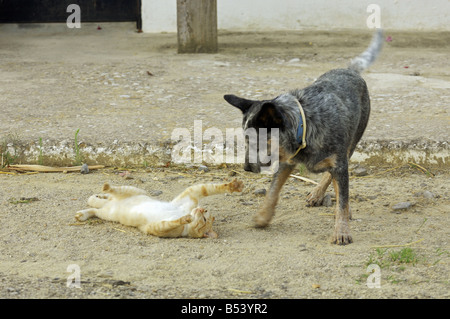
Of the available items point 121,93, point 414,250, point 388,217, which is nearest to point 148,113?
point 121,93

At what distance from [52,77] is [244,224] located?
13.8 ft

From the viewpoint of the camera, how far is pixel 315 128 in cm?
417

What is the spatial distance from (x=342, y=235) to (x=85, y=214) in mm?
1803

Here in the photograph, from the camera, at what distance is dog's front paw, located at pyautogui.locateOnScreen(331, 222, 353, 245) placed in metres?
4.13

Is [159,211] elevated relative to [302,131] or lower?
lower

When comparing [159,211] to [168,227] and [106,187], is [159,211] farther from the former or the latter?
[106,187]

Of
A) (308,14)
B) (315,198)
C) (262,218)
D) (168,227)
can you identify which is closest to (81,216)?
(168,227)

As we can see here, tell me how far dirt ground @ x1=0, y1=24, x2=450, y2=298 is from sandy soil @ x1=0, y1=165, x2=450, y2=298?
0.04ft

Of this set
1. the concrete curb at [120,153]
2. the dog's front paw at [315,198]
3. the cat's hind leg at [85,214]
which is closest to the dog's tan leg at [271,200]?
the dog's front paw at [315,198]

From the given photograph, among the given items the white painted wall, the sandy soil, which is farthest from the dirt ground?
the white painted wall

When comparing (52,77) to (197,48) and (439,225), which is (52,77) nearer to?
(197,48)

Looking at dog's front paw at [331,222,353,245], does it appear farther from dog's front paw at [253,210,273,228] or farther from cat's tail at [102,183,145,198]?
cat's tail at [102,183,145,198]

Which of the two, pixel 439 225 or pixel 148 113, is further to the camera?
pixel 148 113

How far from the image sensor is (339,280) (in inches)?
139
